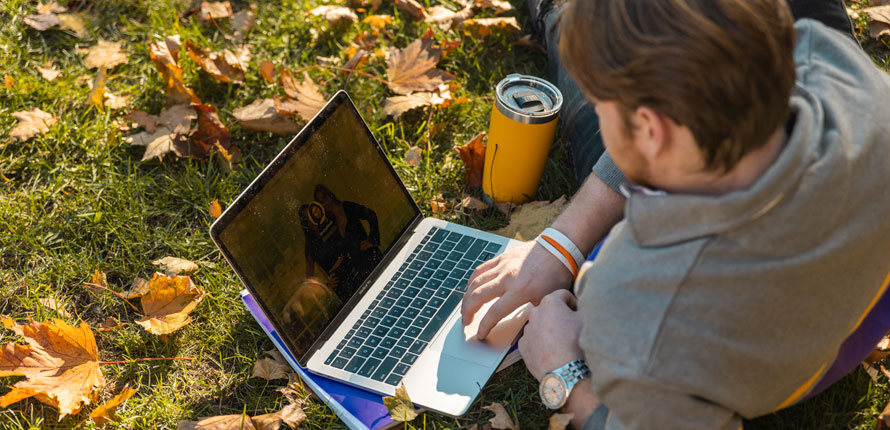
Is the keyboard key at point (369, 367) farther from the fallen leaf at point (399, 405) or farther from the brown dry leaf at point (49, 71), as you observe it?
the brown dry leaf at point (49, 71)

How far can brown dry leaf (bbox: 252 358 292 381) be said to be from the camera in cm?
216

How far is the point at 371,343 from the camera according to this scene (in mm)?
2059

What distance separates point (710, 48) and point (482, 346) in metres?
1.14

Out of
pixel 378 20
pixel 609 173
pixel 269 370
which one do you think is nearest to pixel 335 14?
pixel 378 20

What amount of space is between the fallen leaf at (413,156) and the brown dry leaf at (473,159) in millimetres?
191

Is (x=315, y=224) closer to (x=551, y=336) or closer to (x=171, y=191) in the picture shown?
(x=551, y=336)

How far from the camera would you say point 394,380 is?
196 cm

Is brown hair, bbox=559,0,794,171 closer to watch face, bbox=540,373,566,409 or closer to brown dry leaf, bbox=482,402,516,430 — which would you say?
watch face, bbox=540,373,566,409

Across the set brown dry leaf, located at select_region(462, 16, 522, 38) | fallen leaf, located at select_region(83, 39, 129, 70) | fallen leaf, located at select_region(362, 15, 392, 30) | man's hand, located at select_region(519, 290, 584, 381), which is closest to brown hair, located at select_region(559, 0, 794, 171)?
man's hand, located at select_region(519, 290, 584, 381)

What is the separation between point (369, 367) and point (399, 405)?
160 mm

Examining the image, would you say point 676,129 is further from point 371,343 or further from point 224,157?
point 224,157

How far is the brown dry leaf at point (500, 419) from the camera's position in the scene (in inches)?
78.3

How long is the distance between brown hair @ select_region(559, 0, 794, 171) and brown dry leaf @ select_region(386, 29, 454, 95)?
5.95ft

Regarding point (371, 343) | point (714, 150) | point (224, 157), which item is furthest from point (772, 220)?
point (224, 157)
